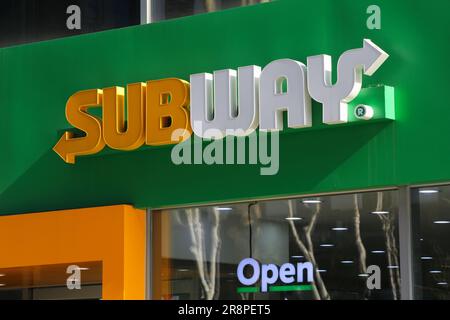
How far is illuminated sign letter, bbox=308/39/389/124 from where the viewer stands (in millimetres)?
10578

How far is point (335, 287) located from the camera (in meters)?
10.8

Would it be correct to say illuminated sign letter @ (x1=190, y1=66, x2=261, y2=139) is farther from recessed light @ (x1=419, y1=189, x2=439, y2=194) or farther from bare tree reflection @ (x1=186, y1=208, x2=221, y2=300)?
recessed light @ (x1=419, y1=189, x2=439, y2=194)

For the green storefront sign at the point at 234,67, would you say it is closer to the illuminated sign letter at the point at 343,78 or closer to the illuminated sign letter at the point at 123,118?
the illuminated sign letter at the point at 343,78

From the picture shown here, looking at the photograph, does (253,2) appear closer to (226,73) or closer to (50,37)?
(226,73)

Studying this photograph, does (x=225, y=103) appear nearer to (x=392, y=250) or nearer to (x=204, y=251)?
(x=204, y=251)

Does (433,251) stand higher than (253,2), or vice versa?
(253,2)

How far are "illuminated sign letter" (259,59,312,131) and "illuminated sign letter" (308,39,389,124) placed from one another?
0.17 meters

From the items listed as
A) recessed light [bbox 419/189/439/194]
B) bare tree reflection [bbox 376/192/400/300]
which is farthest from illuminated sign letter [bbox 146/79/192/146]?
recessed light [bbox 419/189/439/194]

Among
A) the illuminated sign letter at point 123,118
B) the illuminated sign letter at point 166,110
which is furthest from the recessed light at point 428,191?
the illuminated sign letter at point 123,118

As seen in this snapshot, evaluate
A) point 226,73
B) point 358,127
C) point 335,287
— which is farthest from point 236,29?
point 335,287

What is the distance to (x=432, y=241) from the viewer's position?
1039 centimetres

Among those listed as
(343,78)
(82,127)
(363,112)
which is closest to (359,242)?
(363,112)

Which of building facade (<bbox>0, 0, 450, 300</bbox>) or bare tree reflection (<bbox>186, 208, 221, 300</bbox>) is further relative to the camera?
bare tree reflection (<bbox>186, 208, 221, 300</bbox>)

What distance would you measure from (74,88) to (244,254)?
293cm
